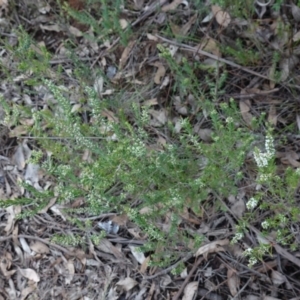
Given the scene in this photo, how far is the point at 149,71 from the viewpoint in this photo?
9.70 feet

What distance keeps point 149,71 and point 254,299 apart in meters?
1.25

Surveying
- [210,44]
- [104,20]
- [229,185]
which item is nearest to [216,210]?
[229,185]

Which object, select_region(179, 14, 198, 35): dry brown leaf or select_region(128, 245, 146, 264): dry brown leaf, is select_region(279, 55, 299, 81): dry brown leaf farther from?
select_region(128, 245, 146, 264): dry brown leaf

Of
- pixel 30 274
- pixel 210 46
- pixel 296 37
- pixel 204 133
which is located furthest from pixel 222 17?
pixel 30 274

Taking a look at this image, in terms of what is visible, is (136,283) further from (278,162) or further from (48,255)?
(278,162)

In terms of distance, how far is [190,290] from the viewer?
8.21 ft

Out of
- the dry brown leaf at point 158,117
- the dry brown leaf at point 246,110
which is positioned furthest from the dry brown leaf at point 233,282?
the dry brown leaf at point 158,117

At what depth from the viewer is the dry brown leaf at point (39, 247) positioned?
2883 mm

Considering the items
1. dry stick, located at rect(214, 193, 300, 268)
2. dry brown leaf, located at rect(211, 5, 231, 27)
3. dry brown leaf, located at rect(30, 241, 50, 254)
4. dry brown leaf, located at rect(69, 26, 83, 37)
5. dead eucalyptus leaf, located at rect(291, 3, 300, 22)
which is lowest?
dry brown leaf, located at rect(30, 241, 50, 254)

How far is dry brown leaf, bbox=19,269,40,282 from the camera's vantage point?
287 cm

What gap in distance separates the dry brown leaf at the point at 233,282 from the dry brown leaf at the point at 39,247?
96 cm

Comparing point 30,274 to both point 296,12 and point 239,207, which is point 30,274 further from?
point 296,12

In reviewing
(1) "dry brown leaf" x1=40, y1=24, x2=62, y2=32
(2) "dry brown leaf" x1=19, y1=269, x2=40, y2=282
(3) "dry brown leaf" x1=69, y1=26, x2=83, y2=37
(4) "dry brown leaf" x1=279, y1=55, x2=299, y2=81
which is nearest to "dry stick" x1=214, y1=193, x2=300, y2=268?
(4) "dry brown leaf" x1=279, y1=55, x2=299, y2=81

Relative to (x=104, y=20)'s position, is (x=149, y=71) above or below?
below
